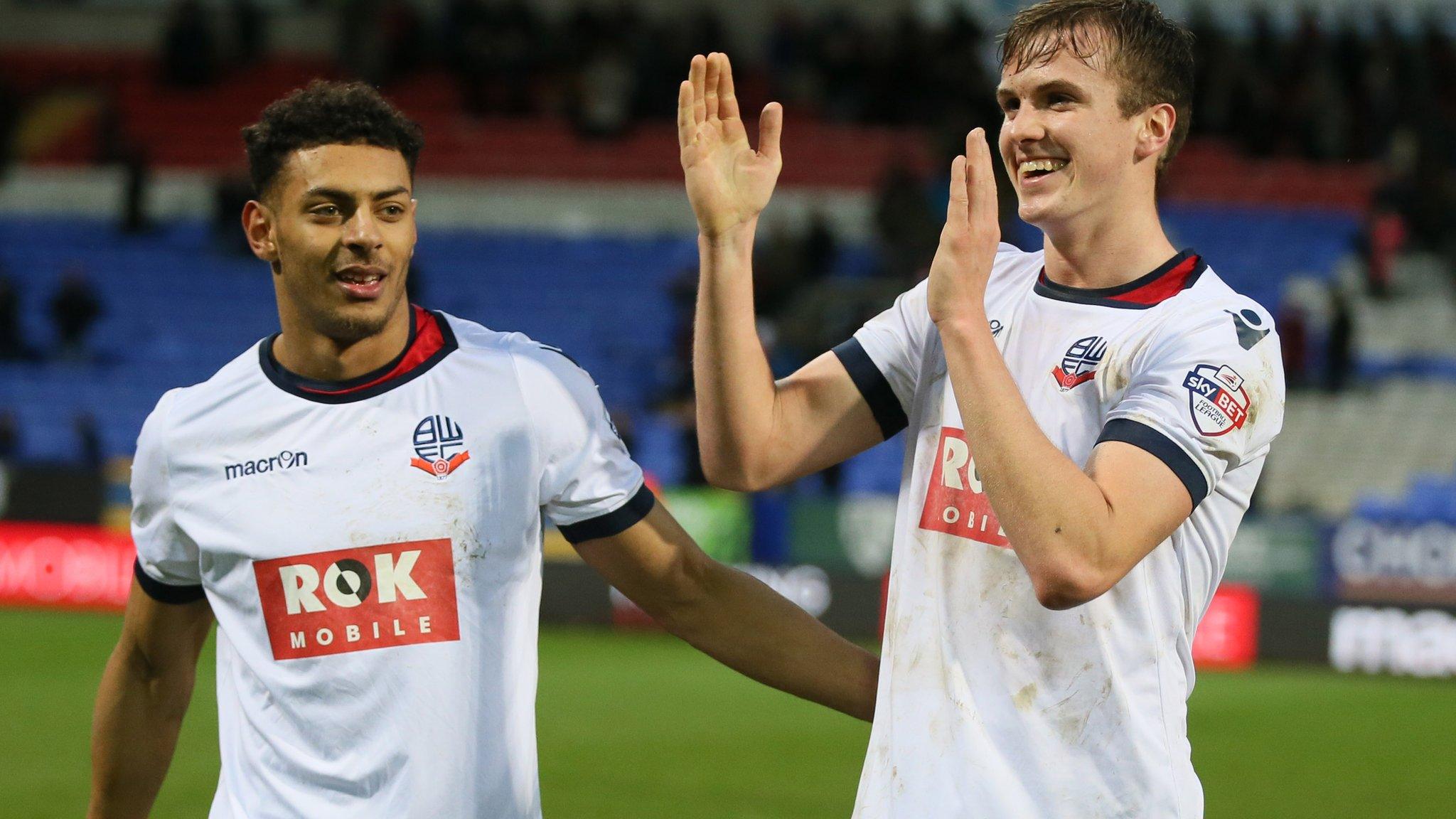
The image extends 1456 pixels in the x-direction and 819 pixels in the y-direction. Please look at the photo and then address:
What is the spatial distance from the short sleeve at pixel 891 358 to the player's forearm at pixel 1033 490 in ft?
1.61

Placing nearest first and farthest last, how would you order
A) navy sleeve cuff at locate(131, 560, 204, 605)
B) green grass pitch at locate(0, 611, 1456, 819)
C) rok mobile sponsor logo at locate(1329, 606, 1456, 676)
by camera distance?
navy sleeve cuff at locate(131, 560, 204, 605) → green grass pitch at locate(0, 611, 1456, 819) → rok mobile sponsor logo at locate(1329, 606, 1456, 676)

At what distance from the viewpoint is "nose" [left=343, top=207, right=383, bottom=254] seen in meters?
3.23

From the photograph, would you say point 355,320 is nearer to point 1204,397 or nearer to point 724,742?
point 1204,397

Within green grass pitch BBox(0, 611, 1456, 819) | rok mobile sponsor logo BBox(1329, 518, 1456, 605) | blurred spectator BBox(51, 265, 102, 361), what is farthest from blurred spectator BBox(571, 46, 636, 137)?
rok mobile sponsor logo BBox(1329, 518, 1456, 605)

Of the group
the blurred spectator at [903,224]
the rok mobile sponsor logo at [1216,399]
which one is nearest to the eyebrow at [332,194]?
the rok mobile sponsor logo at [1216,399]

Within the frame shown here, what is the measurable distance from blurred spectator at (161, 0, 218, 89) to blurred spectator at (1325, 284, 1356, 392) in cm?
1492

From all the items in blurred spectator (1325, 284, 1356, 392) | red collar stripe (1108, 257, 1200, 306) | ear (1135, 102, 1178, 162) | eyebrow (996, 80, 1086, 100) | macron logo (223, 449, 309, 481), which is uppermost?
eyebrow (996, 80, 1086, 100)

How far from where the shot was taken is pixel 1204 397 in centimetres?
290

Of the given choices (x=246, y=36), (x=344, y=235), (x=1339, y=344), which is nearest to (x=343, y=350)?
(x=344, y=235)

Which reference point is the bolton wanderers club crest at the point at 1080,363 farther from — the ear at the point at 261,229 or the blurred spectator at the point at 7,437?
the blurred spectator at the point at 7,437

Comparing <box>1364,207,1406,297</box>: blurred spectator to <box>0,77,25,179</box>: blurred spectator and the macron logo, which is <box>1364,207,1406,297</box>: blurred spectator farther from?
the macron logo

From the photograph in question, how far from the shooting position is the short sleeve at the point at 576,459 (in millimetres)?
3307

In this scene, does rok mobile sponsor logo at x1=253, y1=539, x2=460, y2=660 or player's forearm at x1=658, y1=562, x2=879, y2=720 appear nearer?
rok mobile sponsor logo at x1=253, y1=539, x2=460, y2=660

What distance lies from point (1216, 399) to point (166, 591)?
6.58 feet
